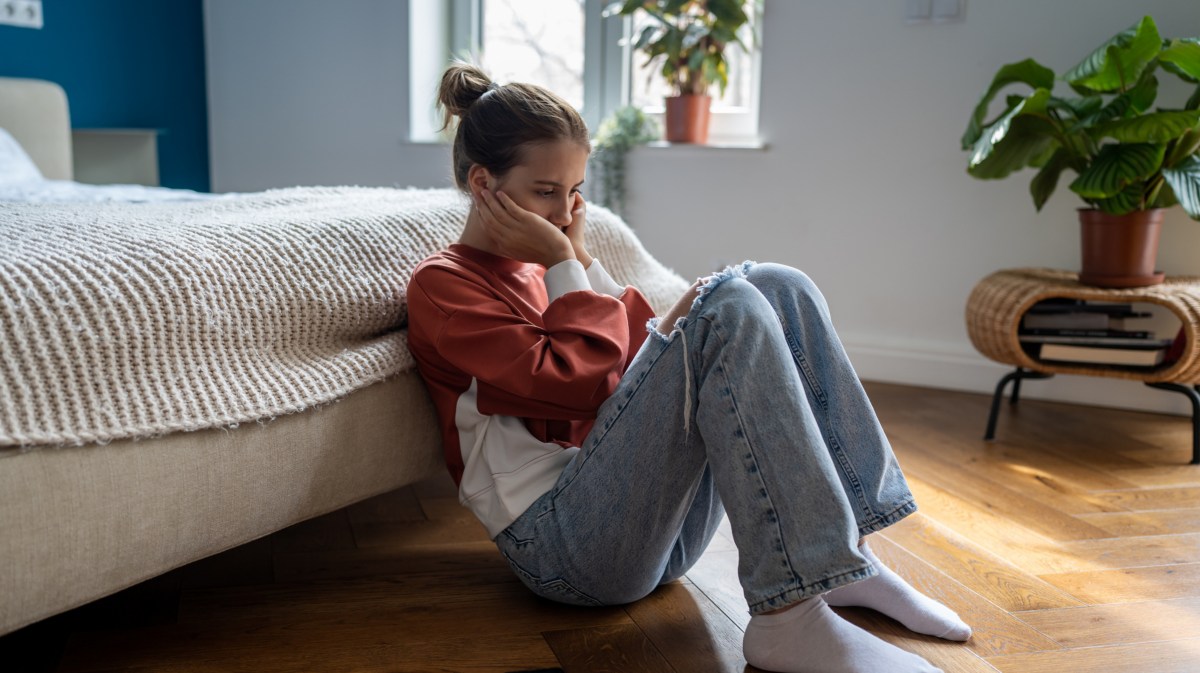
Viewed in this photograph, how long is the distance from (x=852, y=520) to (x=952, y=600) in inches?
18.3

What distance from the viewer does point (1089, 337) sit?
2256 millimetres

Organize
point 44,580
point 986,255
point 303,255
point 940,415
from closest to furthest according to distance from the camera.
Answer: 1. point 44,580
2. point 303,255
3. point 940,415
4. point 986,255

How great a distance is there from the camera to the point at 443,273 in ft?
4.19

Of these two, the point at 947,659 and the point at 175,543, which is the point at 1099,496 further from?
the point at 175,543

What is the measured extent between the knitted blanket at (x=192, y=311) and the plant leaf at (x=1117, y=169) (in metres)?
1.42

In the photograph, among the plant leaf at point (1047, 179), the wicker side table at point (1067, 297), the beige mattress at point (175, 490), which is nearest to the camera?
the beige mattress at point (175, 490)

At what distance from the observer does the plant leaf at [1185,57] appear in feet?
6.91

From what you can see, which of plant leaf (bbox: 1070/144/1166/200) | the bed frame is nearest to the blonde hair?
the bed frame

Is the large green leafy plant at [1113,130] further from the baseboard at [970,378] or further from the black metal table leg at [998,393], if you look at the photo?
Result: the baseboard at [970,378]

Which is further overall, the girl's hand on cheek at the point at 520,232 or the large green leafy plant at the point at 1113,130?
the large green leafy plant at the point at 1113,130

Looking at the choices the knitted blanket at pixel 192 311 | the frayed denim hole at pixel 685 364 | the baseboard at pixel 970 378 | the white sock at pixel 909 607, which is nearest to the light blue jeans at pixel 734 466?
the frayed denim hole at pixel 685 364

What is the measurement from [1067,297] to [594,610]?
1.48 meters

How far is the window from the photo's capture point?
3.35 meters

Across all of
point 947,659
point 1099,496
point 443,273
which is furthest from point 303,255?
point 1099,496
